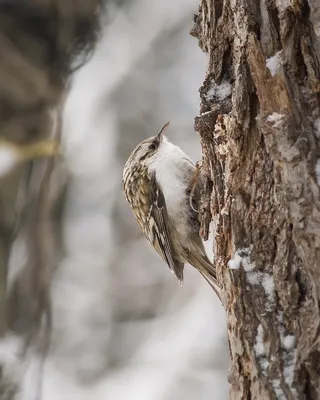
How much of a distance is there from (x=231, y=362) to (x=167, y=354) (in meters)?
4.47

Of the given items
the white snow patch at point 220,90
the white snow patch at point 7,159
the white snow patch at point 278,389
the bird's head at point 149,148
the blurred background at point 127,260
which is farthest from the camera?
the blurred background at point 127,260

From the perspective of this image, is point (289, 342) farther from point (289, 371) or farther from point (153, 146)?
point (153, 146)

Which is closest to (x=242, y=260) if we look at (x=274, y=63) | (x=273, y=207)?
(x=273, y=207)

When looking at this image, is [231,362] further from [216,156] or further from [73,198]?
[73,198]

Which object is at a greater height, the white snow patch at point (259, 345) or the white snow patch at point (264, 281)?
the white snow patch at point (264, 281)

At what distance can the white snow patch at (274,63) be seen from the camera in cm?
187

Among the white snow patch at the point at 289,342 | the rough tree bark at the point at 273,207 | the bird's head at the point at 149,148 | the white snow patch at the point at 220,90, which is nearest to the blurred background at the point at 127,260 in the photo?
the bird's head at the point at 149,148

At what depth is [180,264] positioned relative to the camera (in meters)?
3.49

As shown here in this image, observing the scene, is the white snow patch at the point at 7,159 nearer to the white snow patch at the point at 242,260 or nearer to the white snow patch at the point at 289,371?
the white snow patch at the point at 242,260

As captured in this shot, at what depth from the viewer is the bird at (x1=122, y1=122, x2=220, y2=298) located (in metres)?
3.29

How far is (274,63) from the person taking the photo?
6.17 feet

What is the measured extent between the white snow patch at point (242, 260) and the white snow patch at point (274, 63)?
438mm

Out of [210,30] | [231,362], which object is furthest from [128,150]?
[231,362]

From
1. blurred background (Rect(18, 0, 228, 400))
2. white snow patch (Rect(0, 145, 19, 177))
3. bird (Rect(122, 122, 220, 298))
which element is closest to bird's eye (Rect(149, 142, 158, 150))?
bird (Rect(122, 122, 220, 298))
